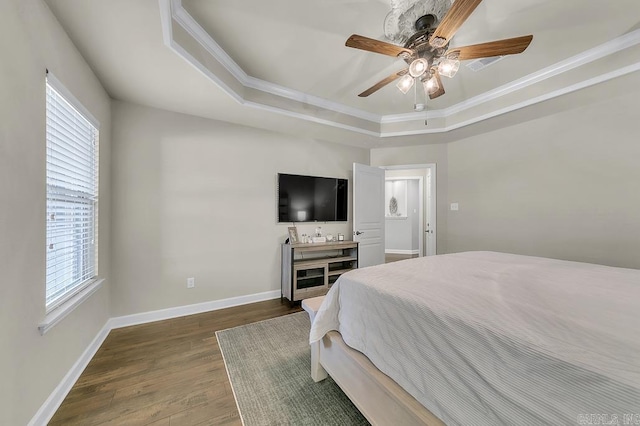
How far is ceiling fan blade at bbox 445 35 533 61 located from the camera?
1.48 m

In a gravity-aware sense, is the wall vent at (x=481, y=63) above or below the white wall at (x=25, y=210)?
above

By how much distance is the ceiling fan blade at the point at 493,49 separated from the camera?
1.48 meters

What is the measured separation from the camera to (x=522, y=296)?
1.07 m

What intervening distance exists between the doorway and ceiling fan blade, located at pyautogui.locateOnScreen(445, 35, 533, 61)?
446 centimetres

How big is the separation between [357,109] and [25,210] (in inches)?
130

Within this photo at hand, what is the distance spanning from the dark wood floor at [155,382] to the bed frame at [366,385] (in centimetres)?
60

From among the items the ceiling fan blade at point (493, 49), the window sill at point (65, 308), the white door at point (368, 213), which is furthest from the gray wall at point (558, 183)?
the window sill at point (65, 308)

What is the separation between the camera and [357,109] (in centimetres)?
338

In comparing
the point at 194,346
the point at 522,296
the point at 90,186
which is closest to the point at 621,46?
the point at 522,296

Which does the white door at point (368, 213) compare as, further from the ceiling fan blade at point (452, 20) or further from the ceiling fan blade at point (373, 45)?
the ceiling fan blade at point (452, 20)

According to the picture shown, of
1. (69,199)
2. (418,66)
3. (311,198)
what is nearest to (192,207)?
(69,199)

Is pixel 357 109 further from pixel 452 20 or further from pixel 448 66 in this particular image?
pixel 452 20

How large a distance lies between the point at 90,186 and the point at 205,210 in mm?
1069

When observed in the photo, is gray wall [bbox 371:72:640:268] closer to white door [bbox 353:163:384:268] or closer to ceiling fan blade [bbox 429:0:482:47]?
white door [bbox 353:163:384:268]
